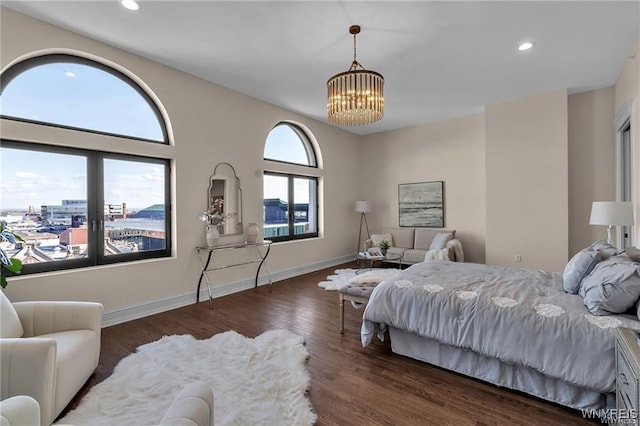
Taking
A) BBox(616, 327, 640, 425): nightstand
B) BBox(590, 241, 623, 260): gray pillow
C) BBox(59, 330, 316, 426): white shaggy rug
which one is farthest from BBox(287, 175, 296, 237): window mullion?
BBox(616, 327, 640, 425): nightstand

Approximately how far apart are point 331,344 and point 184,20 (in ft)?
11.4

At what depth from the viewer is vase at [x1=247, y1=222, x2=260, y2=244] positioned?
4570 millimetres

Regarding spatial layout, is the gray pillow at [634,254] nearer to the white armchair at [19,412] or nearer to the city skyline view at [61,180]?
the white armchair at [19,412]

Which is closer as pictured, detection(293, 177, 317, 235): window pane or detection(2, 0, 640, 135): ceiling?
detection(2, 0, 640, 135): ceiling

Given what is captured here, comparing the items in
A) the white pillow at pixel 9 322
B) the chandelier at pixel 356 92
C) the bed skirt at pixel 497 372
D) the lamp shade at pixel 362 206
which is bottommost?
the bed skirt at pixel 497 372

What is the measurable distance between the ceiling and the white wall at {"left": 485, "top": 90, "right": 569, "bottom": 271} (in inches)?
16.8

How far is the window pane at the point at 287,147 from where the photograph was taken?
5.32 meters

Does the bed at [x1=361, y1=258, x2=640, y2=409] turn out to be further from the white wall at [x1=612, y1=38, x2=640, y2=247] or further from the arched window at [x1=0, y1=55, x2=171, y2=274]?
the arched window at [x1=0, y1=55, x2=171, y2=274]

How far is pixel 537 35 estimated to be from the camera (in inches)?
119

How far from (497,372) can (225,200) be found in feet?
12.6

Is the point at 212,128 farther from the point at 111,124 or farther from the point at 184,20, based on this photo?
the point at 184,20

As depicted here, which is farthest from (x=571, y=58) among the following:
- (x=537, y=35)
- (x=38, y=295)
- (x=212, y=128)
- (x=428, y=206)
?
(x=38, y=295)

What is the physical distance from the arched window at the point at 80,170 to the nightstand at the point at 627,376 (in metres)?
4.22

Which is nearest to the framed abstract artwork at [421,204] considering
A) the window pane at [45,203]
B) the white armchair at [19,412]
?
the window pane at [45,203]
